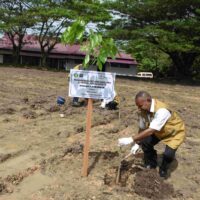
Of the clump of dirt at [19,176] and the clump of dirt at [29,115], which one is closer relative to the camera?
the clump of dirt at [19,176]

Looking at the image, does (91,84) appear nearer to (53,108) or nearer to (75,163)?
(75,163)

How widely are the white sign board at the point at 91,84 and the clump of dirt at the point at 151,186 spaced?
1.09 m

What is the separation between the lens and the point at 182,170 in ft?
20.0

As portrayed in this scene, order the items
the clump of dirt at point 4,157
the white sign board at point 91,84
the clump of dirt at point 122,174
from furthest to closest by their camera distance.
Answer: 1. the clump of dirt at point 4,157
2. the clump of dirt at point 122,174
3. the white sign board at point 91,84

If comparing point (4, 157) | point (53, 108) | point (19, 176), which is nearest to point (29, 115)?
point (53, 108)

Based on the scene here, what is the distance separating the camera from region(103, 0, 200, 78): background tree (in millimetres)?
23656

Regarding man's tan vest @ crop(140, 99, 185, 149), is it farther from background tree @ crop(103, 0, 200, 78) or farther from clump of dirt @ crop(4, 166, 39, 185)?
background tree @ crop(103, 0, 200, 78)

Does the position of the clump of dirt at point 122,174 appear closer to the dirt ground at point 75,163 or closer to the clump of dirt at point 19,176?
the dirt ground at point 75,163

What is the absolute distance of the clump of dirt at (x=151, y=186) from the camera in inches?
195

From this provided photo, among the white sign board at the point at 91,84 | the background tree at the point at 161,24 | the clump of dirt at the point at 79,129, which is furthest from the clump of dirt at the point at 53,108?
the background tree at the point at 161,24

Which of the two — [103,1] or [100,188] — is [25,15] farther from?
[100,188]

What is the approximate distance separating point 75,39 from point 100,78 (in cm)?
55

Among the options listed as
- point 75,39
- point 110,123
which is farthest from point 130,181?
point 110,123

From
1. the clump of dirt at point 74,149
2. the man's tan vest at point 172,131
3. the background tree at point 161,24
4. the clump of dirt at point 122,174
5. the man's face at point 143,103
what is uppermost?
the background tree at point 161,24
